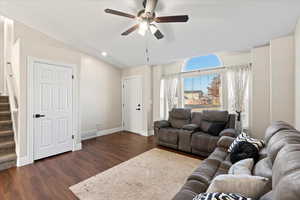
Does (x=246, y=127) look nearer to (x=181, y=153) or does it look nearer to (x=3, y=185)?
(x=181, y=153)

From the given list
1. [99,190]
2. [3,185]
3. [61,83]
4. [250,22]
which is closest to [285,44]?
[250,22]

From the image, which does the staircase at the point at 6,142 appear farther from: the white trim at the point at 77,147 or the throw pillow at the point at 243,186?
the throw pillow at the point at 243,186

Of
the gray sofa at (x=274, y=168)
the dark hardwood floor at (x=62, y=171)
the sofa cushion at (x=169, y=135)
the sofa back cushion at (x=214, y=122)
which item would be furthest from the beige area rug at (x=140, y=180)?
the sofa back cushion at (x=214, y=122)

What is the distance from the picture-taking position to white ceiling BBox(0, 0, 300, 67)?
229cm

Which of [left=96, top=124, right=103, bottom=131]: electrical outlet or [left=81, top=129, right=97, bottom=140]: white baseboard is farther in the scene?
[left=96, top=124, right=103, bottom=131]: electrical outlet

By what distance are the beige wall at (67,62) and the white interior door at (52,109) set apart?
0.18 metres

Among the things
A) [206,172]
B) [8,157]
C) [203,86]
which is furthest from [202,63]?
[8,157]

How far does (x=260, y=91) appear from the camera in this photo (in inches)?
126

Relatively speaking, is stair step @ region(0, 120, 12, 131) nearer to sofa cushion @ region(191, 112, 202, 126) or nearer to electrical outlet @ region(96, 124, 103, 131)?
electrical outlet @ region(96, 124, 103, 131)

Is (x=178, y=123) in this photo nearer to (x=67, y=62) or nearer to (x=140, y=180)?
(x=140, y=180)

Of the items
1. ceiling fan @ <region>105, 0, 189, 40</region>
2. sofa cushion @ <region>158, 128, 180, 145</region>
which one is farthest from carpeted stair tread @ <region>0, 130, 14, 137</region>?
sofa cushion @ <region>158, 128, 180, 145</region>

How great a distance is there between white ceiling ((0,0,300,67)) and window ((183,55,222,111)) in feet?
1.78

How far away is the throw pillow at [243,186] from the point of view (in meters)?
0.96

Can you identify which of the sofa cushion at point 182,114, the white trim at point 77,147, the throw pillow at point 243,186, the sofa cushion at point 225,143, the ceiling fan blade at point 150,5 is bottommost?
the white trim at point 77,147
